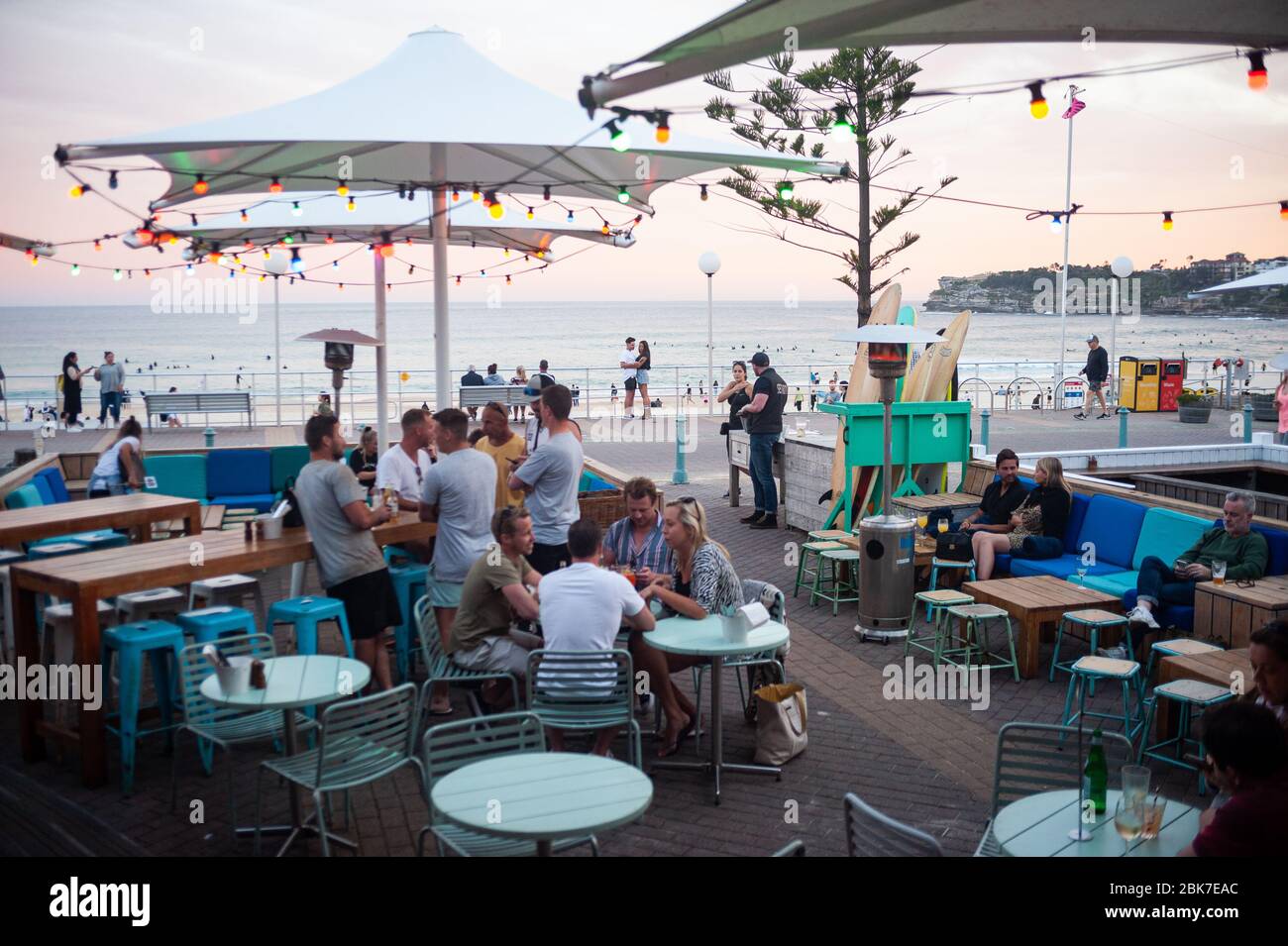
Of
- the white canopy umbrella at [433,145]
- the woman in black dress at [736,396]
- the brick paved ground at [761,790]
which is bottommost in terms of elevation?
the brick paved ground at [761,790]

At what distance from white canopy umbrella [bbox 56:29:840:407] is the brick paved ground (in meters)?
3.76

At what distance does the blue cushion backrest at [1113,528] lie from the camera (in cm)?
797

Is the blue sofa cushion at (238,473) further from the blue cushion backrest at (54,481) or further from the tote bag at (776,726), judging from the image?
the tote bag at (776,726)

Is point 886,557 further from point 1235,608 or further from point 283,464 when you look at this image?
point 283,464

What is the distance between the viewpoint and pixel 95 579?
5430 millimetres

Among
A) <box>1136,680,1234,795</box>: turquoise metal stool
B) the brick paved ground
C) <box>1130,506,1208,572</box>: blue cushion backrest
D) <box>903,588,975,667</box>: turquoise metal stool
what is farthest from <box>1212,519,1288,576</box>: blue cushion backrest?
<box>903,588,975,667</box>: turquoise metal stool

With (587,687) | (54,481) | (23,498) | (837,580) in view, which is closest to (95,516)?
(23,498)

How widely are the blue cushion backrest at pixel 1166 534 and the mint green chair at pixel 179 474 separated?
832 cm

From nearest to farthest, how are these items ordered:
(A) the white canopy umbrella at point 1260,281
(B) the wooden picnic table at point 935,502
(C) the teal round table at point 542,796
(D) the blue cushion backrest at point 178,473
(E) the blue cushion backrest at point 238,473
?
(C) the teal round table at point 542,796 < (B) the wooden picnic table at point 935,502 < (D) the blue cushion backrest at point 178,473 < (E) the blue cushion backrest at point 238,473 < (A) the white canopy umbrella at point 1260,281

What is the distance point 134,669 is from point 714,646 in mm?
2921

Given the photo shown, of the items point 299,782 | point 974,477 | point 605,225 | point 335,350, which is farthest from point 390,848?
point 605,225

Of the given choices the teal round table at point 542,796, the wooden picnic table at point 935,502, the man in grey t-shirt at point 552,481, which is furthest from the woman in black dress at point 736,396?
the teal round table at point 542,796

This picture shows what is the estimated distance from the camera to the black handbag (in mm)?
8727
